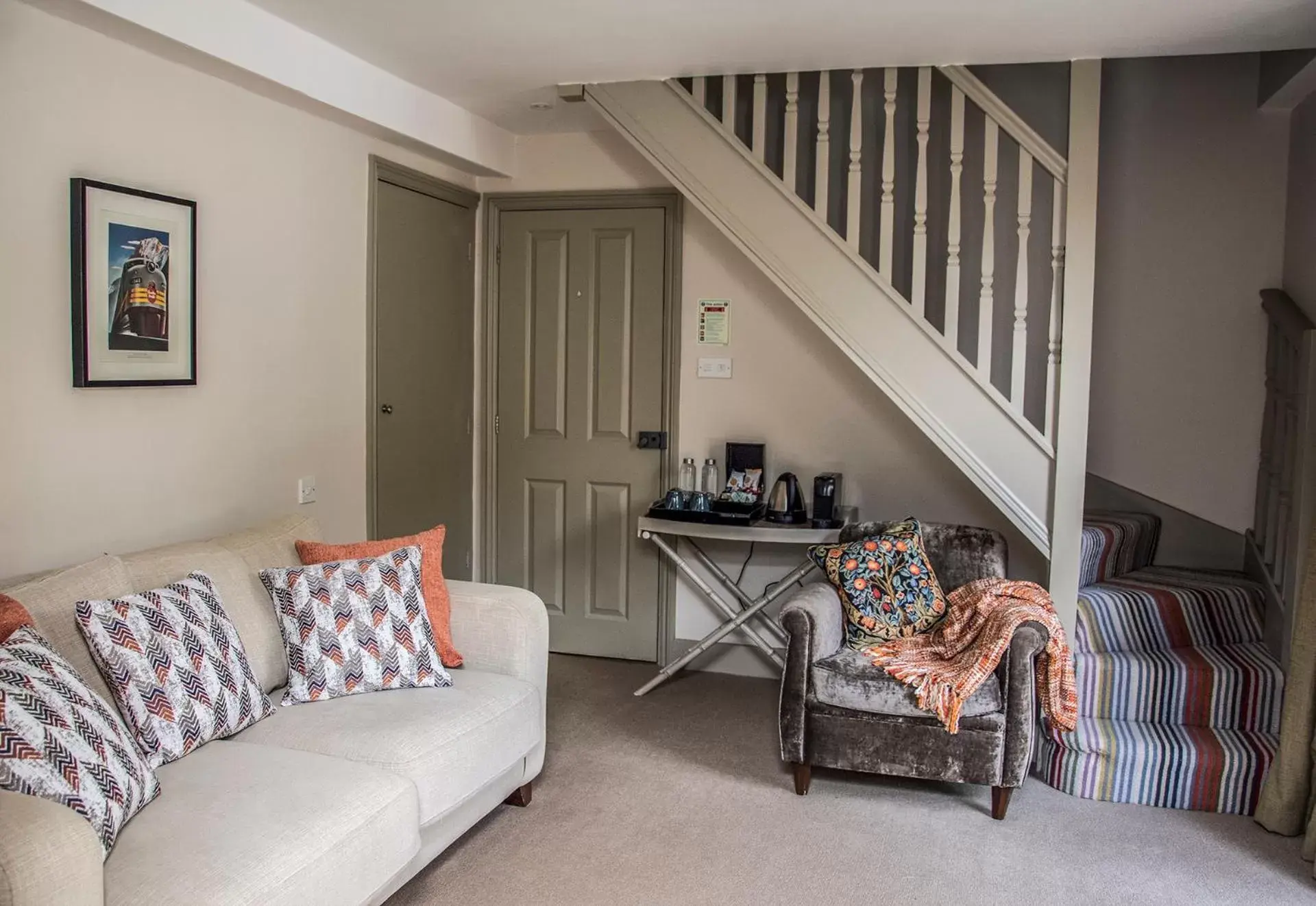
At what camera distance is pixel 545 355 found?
504 centimetres

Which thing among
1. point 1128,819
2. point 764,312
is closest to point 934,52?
point 764,312

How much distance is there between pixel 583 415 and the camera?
5004 millimetres

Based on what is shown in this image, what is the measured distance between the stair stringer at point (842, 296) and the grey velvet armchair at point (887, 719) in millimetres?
659

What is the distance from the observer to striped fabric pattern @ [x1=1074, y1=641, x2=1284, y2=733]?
362cm

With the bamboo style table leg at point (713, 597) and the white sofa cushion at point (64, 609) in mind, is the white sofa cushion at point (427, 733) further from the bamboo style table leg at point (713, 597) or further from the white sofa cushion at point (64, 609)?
the bamboo style table leg at point (713, 597)

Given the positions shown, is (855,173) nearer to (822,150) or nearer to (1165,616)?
(822,150)

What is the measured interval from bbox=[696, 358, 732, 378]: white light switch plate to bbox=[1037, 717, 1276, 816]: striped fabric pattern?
200cm

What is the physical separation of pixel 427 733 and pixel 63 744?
0.90m

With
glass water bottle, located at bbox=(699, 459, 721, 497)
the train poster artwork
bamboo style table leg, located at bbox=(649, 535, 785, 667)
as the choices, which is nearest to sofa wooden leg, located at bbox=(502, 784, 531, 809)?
bamboo style table leg, located at bbox=(649, 535, 785, 667)

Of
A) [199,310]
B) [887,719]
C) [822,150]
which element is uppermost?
[822,150]

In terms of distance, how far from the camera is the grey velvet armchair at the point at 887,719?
3.30m

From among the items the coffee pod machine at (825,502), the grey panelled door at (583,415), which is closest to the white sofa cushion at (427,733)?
the coffee pod machine at (825,502)

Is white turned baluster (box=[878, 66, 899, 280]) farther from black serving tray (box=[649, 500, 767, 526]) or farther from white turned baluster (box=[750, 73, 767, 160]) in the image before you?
black serving tray (box=[649, 500, 767, 526])

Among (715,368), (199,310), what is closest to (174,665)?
(199,310)
